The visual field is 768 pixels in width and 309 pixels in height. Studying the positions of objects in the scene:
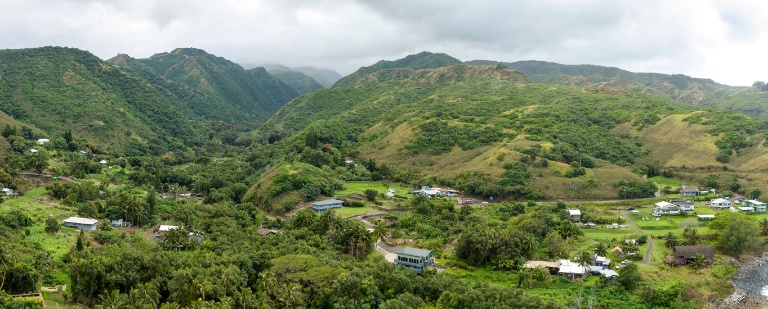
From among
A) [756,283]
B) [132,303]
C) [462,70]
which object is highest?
[462,70]

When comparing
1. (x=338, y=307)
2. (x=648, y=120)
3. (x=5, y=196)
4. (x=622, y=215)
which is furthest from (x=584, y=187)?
(x=5, y=196)

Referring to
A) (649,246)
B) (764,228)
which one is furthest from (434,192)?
(764,228)

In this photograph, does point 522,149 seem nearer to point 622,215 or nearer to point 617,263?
point 622,215

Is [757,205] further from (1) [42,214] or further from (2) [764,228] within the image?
(1) [42,214]

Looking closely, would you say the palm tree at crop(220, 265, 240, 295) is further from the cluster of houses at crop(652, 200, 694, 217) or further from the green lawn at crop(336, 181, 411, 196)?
the cluster of houses at crop(652, 200, 694, 217)

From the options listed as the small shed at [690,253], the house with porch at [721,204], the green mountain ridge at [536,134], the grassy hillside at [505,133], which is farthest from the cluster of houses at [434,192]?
the small shed at [690,253]

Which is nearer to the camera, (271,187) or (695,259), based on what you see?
(695,259)
